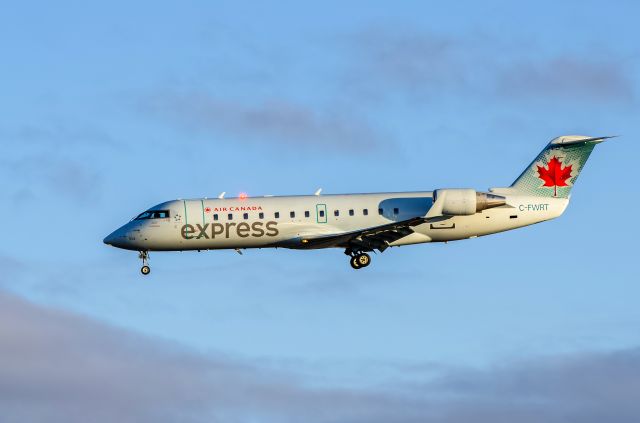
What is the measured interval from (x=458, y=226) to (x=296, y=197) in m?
8.01

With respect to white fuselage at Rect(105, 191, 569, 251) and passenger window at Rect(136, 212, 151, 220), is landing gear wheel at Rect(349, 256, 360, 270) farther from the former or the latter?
passenger window at Rect(136, 212, 151, 220)

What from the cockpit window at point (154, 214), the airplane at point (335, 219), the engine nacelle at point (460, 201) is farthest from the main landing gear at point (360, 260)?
the cockpit window at point (154, 214)

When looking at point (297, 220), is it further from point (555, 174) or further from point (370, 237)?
point (555, 174)

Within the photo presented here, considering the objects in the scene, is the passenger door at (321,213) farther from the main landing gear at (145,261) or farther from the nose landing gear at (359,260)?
the main landing gear at (145,261)

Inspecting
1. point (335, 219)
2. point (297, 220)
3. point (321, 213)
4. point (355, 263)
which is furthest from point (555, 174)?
point (297, 220)

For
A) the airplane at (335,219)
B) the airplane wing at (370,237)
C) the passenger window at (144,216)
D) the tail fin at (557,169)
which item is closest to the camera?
the airplane wing at (370,237)

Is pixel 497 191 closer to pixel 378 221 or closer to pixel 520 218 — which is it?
pixel 520 218

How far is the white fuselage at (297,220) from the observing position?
56.3 metres

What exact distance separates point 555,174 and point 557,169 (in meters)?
0.28

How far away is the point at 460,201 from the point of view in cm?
5506

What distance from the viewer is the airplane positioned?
56.0 m

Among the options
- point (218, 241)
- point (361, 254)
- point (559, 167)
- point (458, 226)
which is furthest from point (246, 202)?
point (559, 167)

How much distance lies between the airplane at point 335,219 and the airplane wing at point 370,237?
0.05 meters

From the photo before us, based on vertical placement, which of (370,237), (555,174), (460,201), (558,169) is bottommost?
(370,237)
